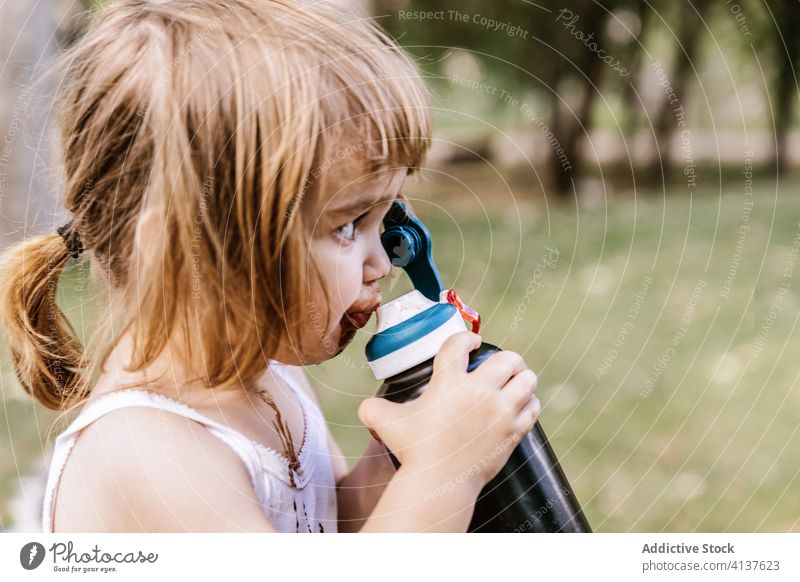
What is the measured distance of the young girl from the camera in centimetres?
49

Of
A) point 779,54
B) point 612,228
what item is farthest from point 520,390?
point 779,54

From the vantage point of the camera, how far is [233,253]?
0.53 metres

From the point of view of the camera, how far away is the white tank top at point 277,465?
508mm

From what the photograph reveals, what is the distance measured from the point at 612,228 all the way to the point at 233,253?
1.12 metres

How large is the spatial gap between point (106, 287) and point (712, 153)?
138cm

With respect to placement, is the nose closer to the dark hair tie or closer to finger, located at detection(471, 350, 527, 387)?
finger, located at detection(471, 350, 527, 387)

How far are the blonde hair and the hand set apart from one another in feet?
0.31

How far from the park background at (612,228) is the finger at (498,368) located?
22 cm

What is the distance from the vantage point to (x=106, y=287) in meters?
0.57

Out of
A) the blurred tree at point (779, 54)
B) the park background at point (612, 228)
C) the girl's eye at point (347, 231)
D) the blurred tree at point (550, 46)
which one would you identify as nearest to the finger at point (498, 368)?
the girl's eye at point (347, 231)

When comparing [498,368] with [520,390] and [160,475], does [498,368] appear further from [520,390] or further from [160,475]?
[160,475]

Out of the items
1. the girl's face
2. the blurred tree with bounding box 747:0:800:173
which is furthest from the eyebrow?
the blurred tree with bounding box 747:0:800:173
